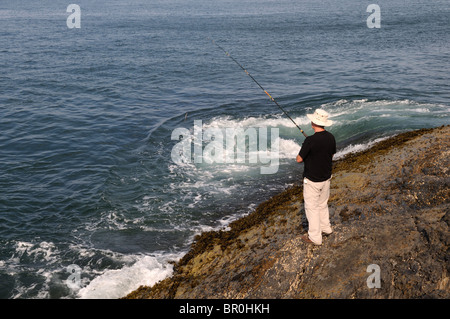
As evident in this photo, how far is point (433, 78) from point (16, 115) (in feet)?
70.6

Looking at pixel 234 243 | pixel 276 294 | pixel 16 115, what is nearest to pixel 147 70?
pixel 16 115

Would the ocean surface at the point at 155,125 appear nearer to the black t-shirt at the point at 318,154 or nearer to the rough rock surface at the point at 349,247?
the rough rock surface at the point at 349,247

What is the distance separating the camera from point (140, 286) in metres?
7.75

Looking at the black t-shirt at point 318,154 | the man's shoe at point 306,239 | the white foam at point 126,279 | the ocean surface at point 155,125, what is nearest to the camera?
the black t-shirt at point 318,154

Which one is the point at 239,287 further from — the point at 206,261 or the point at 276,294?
the point at 206,261

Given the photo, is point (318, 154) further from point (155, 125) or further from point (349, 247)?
point (155, 125)

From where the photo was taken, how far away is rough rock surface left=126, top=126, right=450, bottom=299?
19.3 feet

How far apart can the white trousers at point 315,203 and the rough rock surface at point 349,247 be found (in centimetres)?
26

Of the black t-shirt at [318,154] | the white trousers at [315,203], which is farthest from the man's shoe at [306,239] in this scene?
the black t-shirt at [318,154]

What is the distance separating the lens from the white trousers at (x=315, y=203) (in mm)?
6465

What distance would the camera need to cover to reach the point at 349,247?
653cm

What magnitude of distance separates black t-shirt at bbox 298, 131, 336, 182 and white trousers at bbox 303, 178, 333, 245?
0.13 meters

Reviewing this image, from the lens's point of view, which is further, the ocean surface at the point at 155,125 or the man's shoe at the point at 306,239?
the ocean surface at the point at 155,125

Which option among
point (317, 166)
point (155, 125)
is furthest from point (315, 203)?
point (155, 125)
